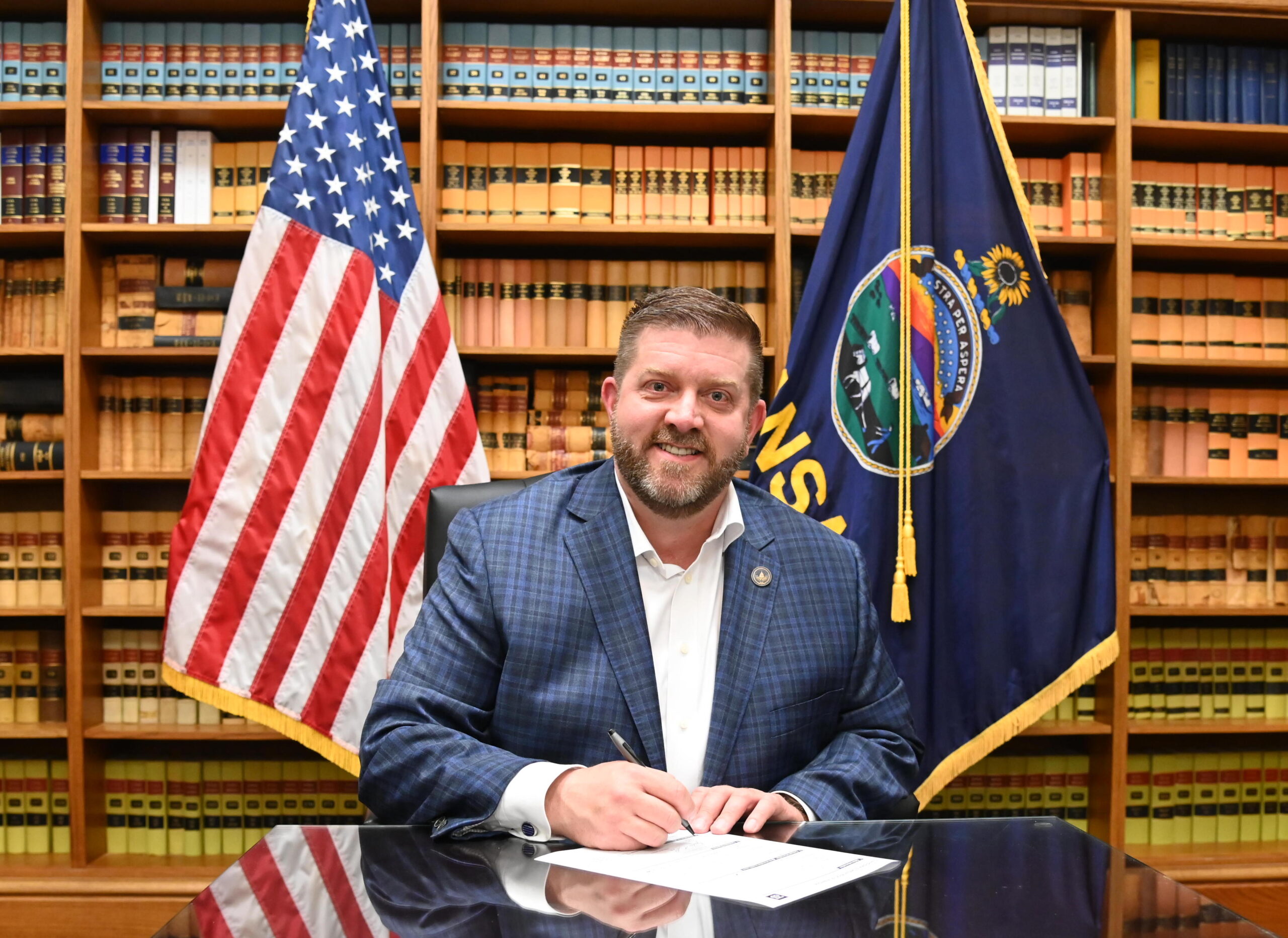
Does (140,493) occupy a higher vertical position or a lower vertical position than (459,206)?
lower

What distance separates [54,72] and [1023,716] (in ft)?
10.1

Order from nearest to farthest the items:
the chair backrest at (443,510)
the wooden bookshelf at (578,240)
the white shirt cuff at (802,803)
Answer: the white shirt cuff at (802,803)
the chair backrest at (443,510)
the wooden bookshelf at (578,240)

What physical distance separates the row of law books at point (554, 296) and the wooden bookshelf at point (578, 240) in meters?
0.07

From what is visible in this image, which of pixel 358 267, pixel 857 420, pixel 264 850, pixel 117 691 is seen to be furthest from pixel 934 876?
pixel 117 691

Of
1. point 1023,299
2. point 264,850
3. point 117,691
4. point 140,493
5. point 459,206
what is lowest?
point 117,691

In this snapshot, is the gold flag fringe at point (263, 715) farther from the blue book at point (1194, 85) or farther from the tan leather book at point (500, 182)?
the blue book at point (1194, 85)

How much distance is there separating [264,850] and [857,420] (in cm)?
184

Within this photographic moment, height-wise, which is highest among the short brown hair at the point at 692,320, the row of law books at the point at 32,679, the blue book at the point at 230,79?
the blue book at the point at 230,79

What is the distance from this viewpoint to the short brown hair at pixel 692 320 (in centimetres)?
158

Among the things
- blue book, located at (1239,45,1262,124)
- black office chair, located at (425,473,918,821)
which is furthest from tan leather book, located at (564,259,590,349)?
blue book, located at (1239,45,1262,124)

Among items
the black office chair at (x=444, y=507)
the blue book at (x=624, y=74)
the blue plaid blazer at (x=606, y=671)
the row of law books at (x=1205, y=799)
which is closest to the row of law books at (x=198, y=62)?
the blue book at (x=624, y=74)

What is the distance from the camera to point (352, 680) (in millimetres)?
2607

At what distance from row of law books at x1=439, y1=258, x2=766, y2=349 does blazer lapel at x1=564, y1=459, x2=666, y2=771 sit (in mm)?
1412

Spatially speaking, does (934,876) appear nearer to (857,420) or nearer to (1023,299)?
(857,420)
